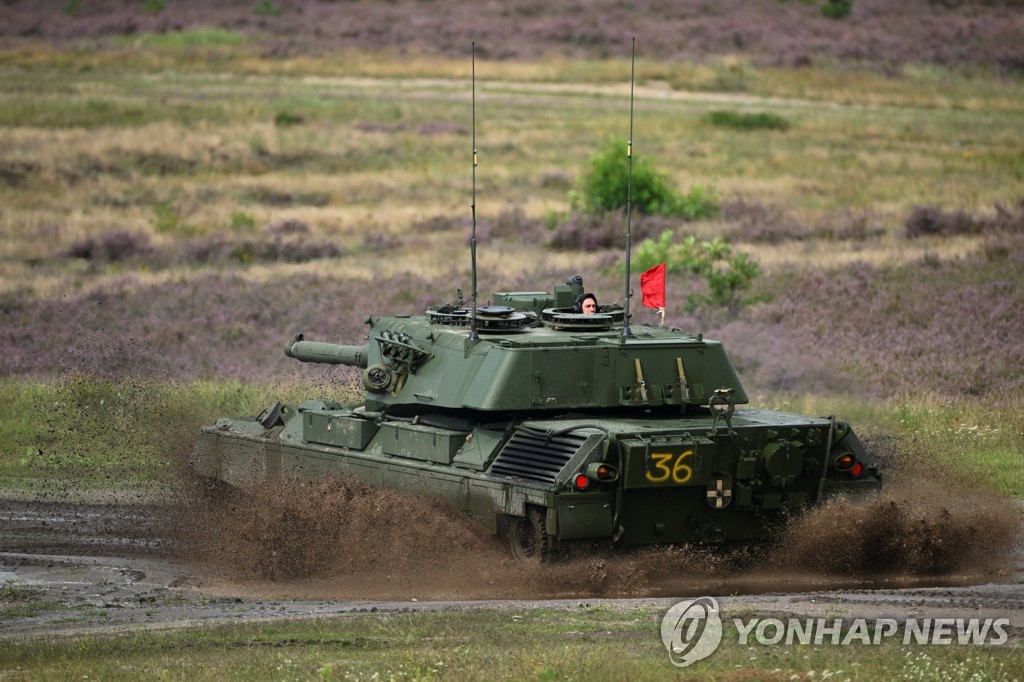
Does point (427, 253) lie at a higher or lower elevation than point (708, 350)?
lower

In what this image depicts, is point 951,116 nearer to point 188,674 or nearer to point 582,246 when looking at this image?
point 582,246

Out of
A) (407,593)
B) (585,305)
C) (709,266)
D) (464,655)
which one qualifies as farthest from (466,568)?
(709,266)

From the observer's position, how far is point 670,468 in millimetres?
15562

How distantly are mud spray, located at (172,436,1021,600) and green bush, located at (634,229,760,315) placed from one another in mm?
13340

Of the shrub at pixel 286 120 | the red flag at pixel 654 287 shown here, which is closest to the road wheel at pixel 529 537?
the red flag at pixel 654 287

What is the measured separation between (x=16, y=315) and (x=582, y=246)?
12.0 metres

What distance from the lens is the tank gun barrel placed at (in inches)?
763

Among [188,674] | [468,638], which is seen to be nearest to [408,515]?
[468,638]

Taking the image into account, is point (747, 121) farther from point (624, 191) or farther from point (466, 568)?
point (466, 568)

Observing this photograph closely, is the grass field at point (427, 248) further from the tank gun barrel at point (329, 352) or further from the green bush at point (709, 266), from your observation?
the tank gun barrel at point (329, 352)

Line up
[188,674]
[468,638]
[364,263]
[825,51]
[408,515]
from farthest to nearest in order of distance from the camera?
[825,51], [364,263], [408,515], [468,638], [188,674]

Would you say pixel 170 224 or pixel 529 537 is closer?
pixel 529 537

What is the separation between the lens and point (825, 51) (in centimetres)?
6419

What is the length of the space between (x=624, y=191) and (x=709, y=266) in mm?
8822
